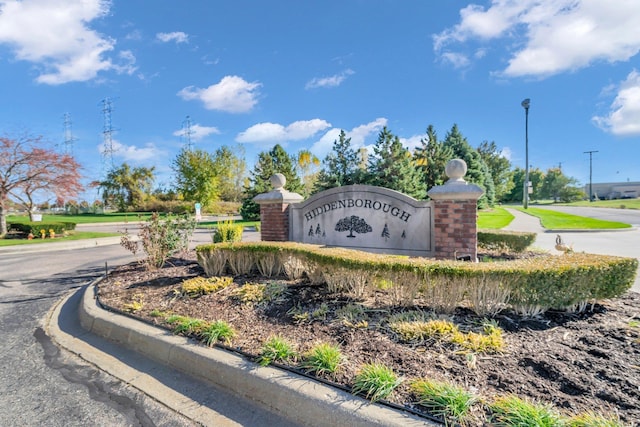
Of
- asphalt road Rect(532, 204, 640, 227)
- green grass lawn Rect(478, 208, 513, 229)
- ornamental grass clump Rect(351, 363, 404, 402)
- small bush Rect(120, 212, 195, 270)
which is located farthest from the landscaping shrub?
asphalt road Rect(532, 204, 640, 227)

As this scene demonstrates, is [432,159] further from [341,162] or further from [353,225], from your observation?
[353,225]

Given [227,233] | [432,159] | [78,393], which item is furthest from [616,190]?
[78,393]

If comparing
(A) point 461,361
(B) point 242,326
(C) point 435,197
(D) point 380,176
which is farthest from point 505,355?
(D) point 380,176

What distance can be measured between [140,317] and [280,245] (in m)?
2.04

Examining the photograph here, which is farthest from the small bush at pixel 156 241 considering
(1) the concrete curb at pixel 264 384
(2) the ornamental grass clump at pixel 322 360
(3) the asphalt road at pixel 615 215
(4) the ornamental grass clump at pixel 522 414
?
(3) the asphalt road at pixel 615 215

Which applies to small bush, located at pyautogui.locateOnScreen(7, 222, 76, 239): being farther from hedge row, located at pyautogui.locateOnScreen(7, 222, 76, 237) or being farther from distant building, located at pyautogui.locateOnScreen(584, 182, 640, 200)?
distant building, located at pyautogui.locateOnScreen(584, 182, 640, 200)

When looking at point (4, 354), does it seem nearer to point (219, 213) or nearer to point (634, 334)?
point (634, 334)

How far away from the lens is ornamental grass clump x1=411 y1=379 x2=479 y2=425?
6.40 ft

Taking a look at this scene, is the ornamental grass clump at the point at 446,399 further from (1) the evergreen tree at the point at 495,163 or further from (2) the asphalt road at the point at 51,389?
(1) the evergreen tree at the point at 495,163

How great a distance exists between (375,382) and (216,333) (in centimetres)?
158

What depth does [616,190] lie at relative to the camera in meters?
92.9

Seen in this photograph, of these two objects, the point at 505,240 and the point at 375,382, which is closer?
the point at 375,382

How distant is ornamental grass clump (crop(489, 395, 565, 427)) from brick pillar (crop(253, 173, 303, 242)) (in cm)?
564

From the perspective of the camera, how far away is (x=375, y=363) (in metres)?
2.58
